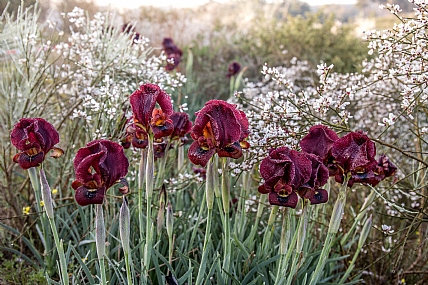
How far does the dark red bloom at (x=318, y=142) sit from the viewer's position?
5.29ft

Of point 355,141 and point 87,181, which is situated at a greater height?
point 355,141

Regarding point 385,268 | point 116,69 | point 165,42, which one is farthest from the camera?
point 165,42

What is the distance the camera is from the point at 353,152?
156cm

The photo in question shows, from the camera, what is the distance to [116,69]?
319cm

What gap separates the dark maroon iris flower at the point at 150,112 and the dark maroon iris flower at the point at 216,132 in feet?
0.53

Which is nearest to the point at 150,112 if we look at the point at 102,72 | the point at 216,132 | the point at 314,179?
the point at 216,132

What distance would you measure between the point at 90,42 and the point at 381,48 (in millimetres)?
2203

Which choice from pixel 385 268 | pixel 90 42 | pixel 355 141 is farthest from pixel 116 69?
pixel 385 268

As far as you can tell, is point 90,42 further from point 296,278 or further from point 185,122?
point 296,278

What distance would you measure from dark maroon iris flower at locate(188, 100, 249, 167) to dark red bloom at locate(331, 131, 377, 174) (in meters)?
0.37

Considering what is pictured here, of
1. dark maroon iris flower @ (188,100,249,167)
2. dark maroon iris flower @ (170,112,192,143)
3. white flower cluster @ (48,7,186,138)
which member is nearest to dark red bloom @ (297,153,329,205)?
dark maroon iris flower @ (188,100,249,167)

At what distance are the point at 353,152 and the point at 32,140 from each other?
119 centimetres

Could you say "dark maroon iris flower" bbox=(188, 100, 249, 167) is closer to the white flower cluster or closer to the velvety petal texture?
the velvety petal texture

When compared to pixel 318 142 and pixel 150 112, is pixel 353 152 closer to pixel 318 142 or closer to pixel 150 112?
pixel 318 142
